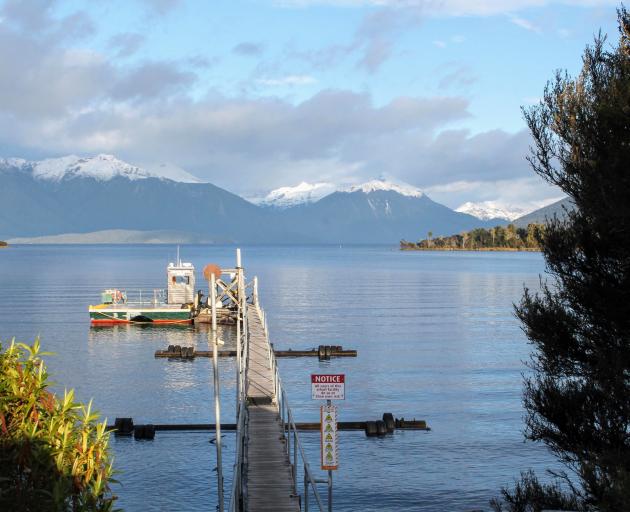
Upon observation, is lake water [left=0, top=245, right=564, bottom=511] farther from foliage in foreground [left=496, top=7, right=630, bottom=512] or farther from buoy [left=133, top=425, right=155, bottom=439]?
foliage in foreground [left=496, top=7, right=630, bottom=512]

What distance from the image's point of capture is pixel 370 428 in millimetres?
38906

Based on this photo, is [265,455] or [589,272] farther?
[265,455]

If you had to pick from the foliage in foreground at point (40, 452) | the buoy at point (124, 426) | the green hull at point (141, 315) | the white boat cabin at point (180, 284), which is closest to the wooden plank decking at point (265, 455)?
the buoy at point (124, 426)

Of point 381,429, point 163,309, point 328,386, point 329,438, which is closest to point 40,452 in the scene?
point 328,386

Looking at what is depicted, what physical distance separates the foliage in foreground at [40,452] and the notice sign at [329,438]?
11590 millimetres

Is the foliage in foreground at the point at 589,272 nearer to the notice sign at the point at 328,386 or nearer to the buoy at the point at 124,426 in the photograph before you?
the notice sign at the point at 328,386

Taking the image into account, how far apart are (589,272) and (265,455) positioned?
1248 centimetres

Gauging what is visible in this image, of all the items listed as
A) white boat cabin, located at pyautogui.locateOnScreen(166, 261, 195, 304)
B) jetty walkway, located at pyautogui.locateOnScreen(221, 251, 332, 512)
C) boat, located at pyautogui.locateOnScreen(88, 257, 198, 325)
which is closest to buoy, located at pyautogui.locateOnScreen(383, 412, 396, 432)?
jetty walkway, located at pyautogui.locateOnScreen(221, 251, 332, 512)

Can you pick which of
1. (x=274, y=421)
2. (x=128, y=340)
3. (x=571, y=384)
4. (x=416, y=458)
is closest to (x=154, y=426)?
(x=274, y=421)

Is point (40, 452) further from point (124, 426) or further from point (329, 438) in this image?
point (124, 426)

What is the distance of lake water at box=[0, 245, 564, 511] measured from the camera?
31797mm

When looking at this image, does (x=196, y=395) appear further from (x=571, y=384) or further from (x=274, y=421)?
(x=571, y=384)

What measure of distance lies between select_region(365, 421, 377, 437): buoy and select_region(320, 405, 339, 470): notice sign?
18.9m

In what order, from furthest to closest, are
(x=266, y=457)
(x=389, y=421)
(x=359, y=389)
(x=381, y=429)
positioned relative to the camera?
1. (x=359, y=389)
2. (x=389, y=421)
3. (x=381, y=429)
4. (x=266, y=457)
